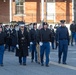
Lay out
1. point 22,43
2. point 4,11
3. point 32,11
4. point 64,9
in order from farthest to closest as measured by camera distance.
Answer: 1. point 64,9
2. point 32,11
3. point 4,11
4. point 22,43

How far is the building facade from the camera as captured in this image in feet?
142

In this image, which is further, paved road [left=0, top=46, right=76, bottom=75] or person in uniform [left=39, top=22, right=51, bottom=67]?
person in uniform [left=39, top=22, right=51, bottom=67]

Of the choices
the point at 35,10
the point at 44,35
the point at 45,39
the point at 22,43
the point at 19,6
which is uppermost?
the point at 19,6

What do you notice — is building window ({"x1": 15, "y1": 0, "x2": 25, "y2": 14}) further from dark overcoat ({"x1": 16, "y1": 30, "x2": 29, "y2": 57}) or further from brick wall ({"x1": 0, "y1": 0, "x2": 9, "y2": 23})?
dark overcoat ({"x1": 16, "y1": 30, "x2": 29, "y2": 57})

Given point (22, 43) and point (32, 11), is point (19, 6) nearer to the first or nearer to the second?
point (32, 11)

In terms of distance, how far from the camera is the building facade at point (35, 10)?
43.3 metres

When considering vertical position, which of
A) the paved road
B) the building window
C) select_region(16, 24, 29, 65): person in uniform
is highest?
the building window

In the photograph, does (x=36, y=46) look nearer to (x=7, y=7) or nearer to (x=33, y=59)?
(x=33, y=59)

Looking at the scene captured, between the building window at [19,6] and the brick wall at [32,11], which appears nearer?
the brick wall at [32,11]

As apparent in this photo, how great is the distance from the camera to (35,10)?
43.8m

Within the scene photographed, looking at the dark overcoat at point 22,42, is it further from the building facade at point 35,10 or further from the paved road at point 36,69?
the building facade at point 35,10

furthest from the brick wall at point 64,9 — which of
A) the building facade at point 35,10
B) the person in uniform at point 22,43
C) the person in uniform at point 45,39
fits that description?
the person in uniform at point 45,39

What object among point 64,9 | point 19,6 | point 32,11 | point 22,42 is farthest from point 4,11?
point 22,42

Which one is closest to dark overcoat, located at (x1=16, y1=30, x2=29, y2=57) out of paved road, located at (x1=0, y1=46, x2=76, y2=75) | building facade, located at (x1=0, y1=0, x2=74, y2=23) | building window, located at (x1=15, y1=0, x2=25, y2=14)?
paved road, located at (x1=0, y1=46, x2=76, y2=75)
